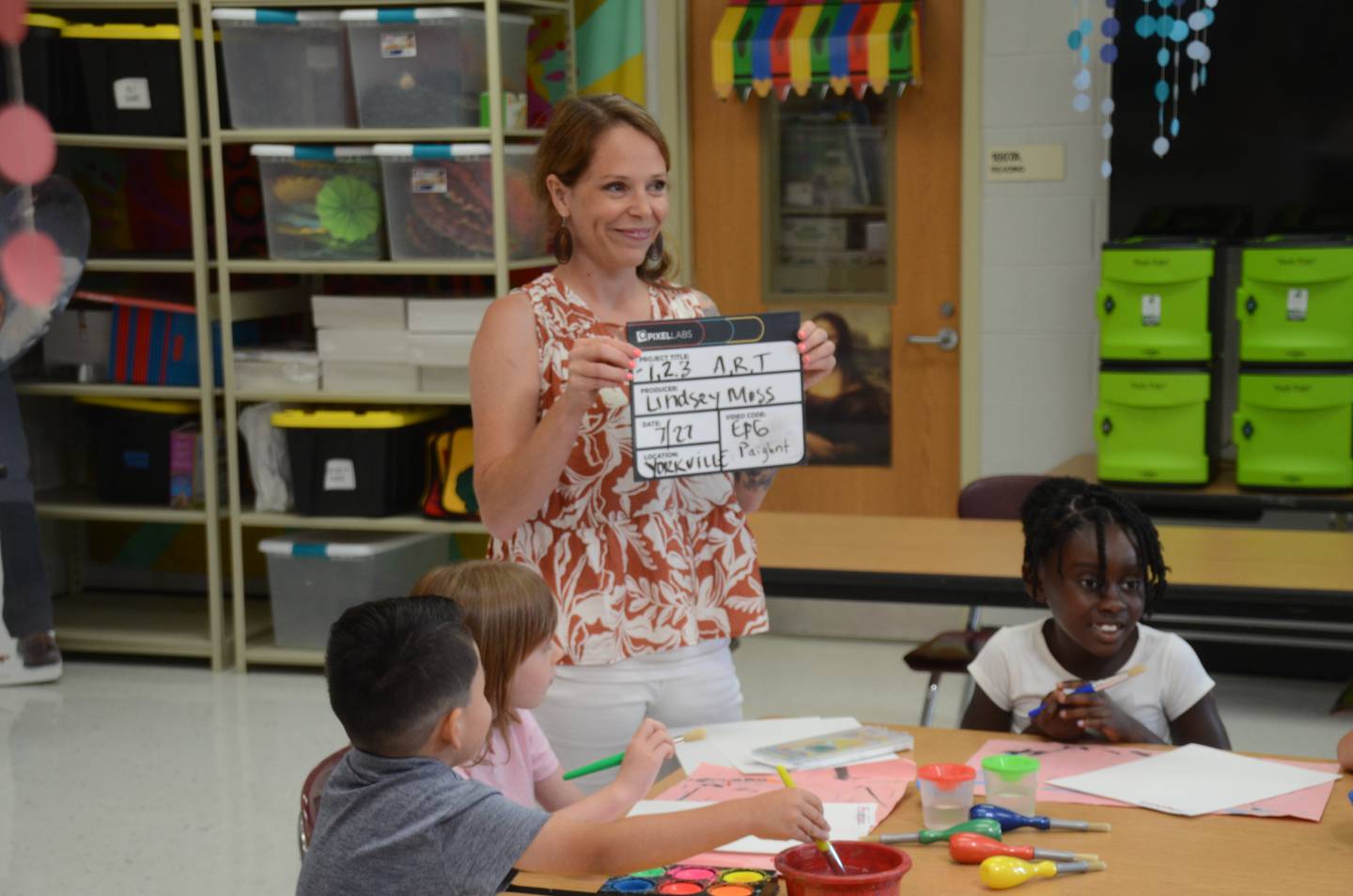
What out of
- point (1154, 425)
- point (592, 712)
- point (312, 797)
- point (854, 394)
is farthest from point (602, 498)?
point (854, 394)

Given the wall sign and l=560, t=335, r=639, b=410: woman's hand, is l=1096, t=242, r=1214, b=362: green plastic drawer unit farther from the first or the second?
l=560, t=335, r=639, b=410: woman's hand

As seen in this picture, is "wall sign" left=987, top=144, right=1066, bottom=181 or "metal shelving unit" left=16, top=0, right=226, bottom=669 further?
"wall sign" left=987, top=144, right=1066, bottom=181

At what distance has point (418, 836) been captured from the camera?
154 cm

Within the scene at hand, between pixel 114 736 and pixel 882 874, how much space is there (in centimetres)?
355

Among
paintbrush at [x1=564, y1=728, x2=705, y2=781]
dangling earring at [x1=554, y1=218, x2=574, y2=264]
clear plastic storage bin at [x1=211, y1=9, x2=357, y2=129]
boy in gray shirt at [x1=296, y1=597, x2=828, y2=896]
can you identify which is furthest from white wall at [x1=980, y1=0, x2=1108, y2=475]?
boy in gray shirt at [x1=296, y1=597, x2=828, y2=896]

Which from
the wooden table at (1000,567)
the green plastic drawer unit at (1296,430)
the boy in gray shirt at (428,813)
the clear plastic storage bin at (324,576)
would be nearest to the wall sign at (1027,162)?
the green plastic drawer unit at (1296,430)

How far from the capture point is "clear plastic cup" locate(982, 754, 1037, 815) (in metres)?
1.90

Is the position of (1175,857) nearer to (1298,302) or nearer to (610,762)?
(610,762)

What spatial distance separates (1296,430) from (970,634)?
1575 mm

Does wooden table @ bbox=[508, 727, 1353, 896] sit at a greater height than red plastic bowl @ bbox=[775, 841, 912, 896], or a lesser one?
lesser

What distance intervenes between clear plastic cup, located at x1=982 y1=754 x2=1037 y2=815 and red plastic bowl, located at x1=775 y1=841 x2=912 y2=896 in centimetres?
36

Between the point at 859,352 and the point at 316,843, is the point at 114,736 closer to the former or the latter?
the point at 859,352

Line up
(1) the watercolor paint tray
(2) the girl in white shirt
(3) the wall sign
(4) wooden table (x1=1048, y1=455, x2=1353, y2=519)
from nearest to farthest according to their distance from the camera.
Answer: (1) the watercolor paint tray < (2) the girl in white shirt < (4) wooden table (x1=1048, y1=455, x2=1353, y2=519) < (3) the wall sign

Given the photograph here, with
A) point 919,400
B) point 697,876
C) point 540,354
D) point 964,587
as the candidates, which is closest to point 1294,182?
point 919,400
